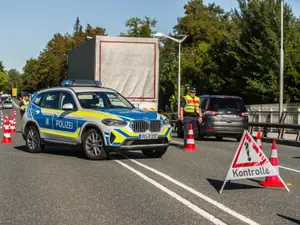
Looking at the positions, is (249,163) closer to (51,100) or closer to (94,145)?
(94,145)

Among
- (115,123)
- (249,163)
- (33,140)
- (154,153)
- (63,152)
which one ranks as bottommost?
(63,152)

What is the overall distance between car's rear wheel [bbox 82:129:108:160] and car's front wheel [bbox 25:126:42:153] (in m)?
1.97

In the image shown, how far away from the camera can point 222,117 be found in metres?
19.6

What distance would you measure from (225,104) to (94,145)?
8656 millimetres

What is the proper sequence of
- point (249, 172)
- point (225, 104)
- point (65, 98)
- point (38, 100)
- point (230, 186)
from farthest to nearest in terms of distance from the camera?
point (225, 104), point (38, 100), point (65, 98), point (230, 186), point (249, 172)

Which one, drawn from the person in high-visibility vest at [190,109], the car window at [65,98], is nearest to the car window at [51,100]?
the car window at [65,98]

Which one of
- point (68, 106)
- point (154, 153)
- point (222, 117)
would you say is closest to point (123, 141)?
point (154, 153)

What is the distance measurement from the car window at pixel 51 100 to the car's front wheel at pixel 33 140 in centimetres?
66

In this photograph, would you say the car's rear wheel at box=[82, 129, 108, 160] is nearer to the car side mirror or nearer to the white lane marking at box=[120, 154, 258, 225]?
the car side mirror

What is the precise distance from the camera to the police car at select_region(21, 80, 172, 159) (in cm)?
1193

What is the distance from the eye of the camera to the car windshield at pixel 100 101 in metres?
13.0

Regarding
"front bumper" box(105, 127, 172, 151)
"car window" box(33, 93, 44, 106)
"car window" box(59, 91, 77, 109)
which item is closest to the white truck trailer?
"car window" box(33, 93, 44, 106)

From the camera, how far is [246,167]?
8336mm

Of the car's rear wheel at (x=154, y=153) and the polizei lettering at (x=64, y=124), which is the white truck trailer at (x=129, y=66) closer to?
the polizei lettering at (x=64, y=124)
